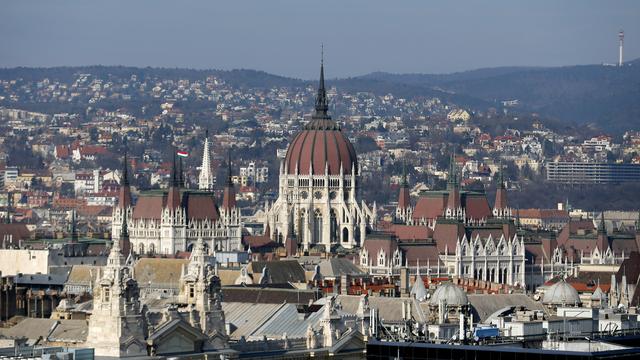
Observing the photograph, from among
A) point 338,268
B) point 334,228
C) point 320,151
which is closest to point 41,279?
point 338,268

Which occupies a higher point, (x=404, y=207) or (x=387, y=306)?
(x=387, y=306)

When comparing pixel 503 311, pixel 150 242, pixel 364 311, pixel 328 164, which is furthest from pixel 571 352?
pixel 328 164

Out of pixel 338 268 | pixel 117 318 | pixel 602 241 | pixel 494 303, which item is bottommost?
pixel 602 241

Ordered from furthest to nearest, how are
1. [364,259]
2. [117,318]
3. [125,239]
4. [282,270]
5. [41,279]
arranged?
[125,239] < [364,259] < [41,279] < [282,270] < [117,318]

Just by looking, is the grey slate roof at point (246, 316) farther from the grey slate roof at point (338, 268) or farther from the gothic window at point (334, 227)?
the gothic window at point (334, 227)

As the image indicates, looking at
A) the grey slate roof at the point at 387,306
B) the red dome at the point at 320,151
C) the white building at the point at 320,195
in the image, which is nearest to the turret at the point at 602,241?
the white building at the point at 320,195

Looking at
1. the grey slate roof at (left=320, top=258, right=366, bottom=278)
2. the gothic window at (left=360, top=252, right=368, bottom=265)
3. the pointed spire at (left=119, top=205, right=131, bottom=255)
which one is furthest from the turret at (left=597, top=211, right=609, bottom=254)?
the pointed spire at (left=119, top=205, right=131, bottom=255)

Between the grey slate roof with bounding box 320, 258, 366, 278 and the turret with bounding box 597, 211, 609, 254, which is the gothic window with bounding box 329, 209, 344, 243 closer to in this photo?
the turret with bounding box 597, 211, 609, 254

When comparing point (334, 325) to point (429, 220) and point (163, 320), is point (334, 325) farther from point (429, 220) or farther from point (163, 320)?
point (429, 220)

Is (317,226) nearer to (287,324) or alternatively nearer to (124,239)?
(124,239)
